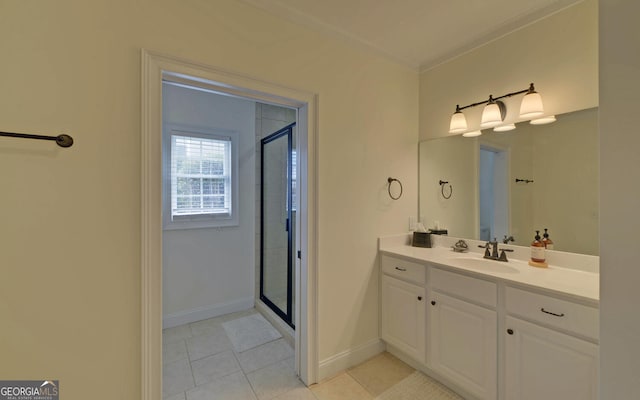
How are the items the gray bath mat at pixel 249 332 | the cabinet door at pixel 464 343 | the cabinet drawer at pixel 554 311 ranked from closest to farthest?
1. the cabinet drawer at pixel 554 311
2. the cabinet door at pixel 464 343
3. the gray bath mat at pixel 249 332

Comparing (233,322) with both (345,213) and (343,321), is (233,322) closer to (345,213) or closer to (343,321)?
(343,321)

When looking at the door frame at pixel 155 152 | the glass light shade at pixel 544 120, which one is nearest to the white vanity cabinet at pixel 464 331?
the glass light shade at pixel 544 120

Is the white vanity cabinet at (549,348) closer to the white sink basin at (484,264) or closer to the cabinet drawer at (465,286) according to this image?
the cabinet drawer at (465,286)

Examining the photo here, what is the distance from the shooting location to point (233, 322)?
2.96 m

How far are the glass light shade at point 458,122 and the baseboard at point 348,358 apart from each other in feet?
6.77

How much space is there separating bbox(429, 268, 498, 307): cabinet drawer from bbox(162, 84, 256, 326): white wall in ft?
7.58

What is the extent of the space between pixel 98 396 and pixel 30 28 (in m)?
1.78

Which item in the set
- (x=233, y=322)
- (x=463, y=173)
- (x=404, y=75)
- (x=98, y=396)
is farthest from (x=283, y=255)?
(x=404, y=75)

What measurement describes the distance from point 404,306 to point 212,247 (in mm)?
2259

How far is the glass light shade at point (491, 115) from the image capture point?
2051 mm

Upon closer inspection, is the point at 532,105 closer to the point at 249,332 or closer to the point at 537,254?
the point at 537,254

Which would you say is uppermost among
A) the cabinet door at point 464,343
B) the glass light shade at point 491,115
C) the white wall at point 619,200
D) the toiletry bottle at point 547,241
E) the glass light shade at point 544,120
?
the glass light shade at point 491,115

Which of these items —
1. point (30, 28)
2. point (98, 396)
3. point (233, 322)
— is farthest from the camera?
point (233, 322)

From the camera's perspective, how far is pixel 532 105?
72.4 inches
